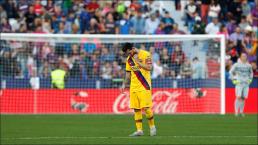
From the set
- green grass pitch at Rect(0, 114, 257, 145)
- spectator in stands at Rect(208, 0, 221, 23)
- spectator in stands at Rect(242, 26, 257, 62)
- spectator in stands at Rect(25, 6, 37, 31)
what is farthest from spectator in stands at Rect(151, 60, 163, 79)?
spectator in stands at Rect(25, 6, 37, 31)

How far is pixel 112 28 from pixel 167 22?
2.53 m

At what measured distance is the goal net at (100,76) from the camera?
1384 inches

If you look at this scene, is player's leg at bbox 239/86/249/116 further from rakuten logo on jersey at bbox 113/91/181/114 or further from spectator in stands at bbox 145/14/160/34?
spectator in stands at bbox 145/14/160/34

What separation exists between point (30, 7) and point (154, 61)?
→ 7.20 m

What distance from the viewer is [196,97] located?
35688mm

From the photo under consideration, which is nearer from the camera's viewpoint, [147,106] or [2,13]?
[147,106]

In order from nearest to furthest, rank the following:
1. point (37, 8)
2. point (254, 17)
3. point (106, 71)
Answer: point (106, 71)
point (37, 8)
point (254, 17)

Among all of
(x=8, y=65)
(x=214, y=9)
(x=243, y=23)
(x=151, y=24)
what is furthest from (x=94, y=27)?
(x=243, y=23)

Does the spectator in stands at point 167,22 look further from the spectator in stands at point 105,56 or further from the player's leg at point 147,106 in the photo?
the player's leg at point 147,106

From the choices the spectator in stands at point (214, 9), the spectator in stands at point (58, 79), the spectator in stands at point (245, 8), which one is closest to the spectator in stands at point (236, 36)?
the spectator in stands at point (214, 9)

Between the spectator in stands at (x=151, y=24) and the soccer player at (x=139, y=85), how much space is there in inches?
683

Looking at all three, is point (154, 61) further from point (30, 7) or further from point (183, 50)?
point (30, 7)

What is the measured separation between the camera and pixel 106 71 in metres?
36.3

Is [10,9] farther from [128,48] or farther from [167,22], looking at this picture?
[128,48]
